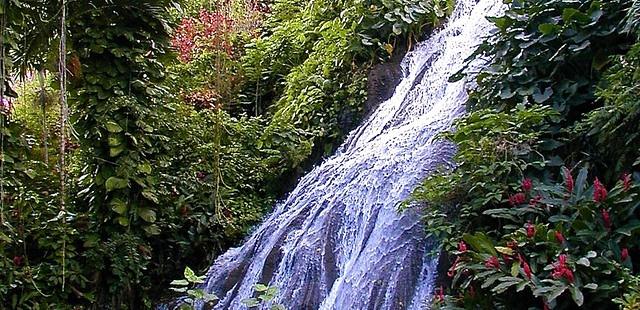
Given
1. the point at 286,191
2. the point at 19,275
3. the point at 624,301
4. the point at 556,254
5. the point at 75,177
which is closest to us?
the point at 624,301

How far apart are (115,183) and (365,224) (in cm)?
189

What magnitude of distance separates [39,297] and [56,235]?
48 cm

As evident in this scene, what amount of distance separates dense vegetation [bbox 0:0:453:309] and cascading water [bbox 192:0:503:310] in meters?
0.43

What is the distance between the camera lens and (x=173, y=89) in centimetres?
552

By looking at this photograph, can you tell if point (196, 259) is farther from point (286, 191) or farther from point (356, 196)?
point (356, 196)

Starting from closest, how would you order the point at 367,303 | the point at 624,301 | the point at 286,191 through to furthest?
the point at 624,301 < the point at 367,303 < the point at 286,191

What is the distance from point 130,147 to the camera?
4805 millimetres

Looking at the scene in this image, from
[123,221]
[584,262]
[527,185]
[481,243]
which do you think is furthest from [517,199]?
[123,221]

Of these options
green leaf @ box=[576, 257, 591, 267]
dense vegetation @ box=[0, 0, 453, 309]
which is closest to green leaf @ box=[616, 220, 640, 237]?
green leaf @ box=[576, 257, 591, 267]

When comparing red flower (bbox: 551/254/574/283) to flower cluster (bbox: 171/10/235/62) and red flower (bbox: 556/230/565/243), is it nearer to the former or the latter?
red flower (bbox: 556/230/565/243)

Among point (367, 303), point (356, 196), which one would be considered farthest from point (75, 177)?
point (367, 303)

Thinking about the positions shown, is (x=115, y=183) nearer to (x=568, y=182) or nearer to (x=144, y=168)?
(x=144, y=168)

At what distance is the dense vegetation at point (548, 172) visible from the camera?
2805 millimetres

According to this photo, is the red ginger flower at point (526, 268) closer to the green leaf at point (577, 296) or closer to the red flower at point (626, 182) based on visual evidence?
the green leaf at point (577, 296)
